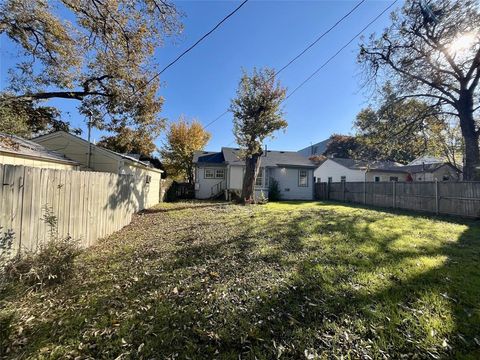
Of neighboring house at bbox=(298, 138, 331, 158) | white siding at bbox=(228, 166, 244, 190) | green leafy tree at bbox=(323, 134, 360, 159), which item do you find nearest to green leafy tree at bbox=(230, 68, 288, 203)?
white siding at bbox=(228, 166, 244, 190)

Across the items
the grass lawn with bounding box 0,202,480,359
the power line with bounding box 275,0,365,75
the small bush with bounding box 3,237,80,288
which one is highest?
the power line with bounding box 275,0,365,75

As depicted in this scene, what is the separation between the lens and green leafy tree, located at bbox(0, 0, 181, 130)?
7.72 m

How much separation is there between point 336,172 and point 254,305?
1103 inches

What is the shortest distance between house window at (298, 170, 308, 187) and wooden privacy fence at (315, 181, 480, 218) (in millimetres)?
3315

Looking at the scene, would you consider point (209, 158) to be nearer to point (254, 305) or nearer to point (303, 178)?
point (303, 178)

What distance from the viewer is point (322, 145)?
2160 inches

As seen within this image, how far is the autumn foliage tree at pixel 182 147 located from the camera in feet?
90.2

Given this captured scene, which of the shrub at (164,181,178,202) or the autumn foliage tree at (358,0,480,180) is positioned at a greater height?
the autumn foliage tree at (358,0,480,180)

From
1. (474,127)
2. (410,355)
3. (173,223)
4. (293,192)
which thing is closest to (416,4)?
(474,127)

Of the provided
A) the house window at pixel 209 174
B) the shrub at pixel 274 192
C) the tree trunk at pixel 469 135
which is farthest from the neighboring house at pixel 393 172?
the house window at pixel 209 174

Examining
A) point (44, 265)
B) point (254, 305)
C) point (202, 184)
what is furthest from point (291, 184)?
point (44, 265)

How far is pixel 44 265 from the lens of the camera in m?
3.64

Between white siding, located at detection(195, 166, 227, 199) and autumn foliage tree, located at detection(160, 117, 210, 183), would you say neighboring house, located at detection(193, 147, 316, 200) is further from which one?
autumn foliage tree, located at detection(160, 117, 210, 183)

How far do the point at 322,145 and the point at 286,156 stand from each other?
111 feet
